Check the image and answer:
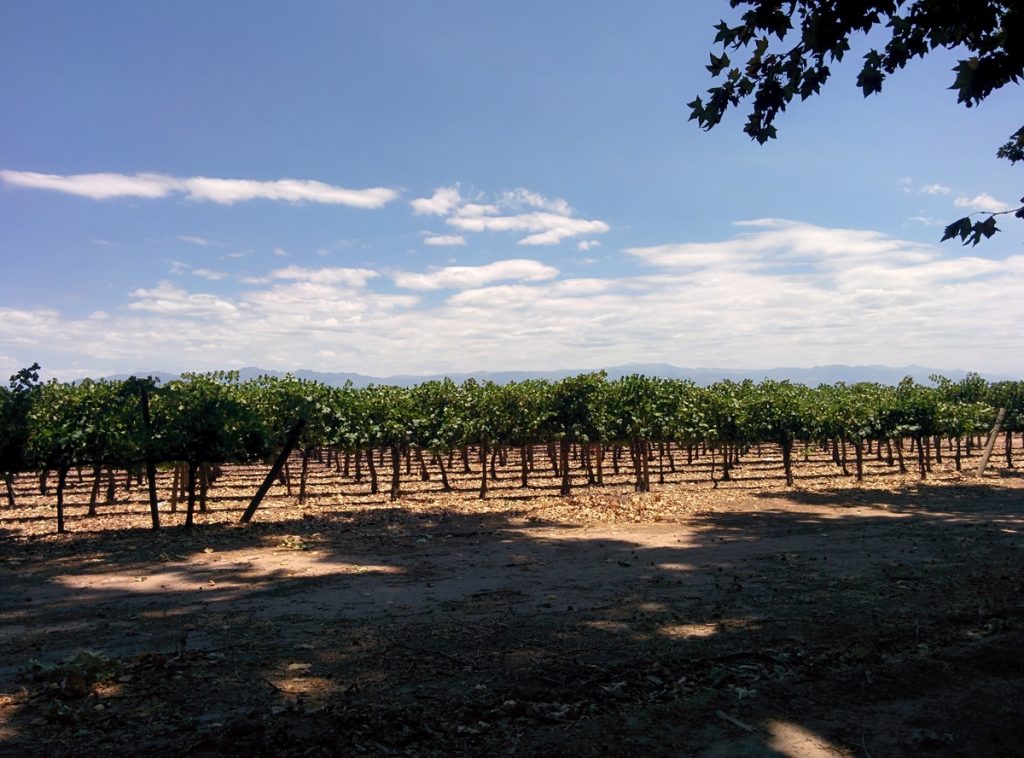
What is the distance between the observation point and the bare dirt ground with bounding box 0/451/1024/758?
5344 mm

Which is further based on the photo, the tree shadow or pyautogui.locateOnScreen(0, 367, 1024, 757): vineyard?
pyautogui.locateOnScreen(0, 367, 1024, 757): vineyard

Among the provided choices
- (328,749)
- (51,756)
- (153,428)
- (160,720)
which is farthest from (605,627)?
(153,428)

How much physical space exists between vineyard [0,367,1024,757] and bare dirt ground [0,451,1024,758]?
0.04 meters

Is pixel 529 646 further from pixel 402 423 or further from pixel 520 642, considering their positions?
pixel 402 423

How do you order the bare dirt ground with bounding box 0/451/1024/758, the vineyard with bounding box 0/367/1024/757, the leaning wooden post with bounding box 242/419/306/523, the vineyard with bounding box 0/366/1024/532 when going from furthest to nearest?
the leaning wooden post with bounding box 242/419/306/523 < the vineyard with bounding box 0/366/1024/532 < the vineyard with bounding box 0/367/1024/757 < the bare dirt ground with bounding box 0/451/1024/758

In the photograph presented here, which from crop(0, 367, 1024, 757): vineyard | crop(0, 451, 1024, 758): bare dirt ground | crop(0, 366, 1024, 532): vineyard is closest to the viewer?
crop(0, 451, 1024, 758): bare dirt ground

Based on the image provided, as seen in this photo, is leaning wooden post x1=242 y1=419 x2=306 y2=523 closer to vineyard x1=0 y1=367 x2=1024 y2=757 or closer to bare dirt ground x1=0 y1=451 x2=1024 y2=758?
vineyard x1=0 y1=367 x2=1024 y2=757

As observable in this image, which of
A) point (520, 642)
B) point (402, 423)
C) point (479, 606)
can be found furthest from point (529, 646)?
point (402, 423)

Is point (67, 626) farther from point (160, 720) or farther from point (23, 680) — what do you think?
point (160, 720)

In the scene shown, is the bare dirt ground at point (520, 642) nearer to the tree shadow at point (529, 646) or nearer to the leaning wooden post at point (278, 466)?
the tree shadow at point (529, 646)

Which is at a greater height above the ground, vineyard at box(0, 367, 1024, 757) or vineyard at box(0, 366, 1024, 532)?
vineyard at box(0, 366, 1024, 532)

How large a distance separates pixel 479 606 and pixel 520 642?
2.05 meters

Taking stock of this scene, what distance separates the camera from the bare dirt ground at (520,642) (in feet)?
17.5

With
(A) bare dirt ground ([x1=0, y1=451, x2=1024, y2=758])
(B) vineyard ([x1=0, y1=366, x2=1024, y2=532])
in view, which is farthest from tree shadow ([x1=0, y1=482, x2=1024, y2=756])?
(B) vineyard ([x1=0, y1=366, x2=1024, y2=532])
